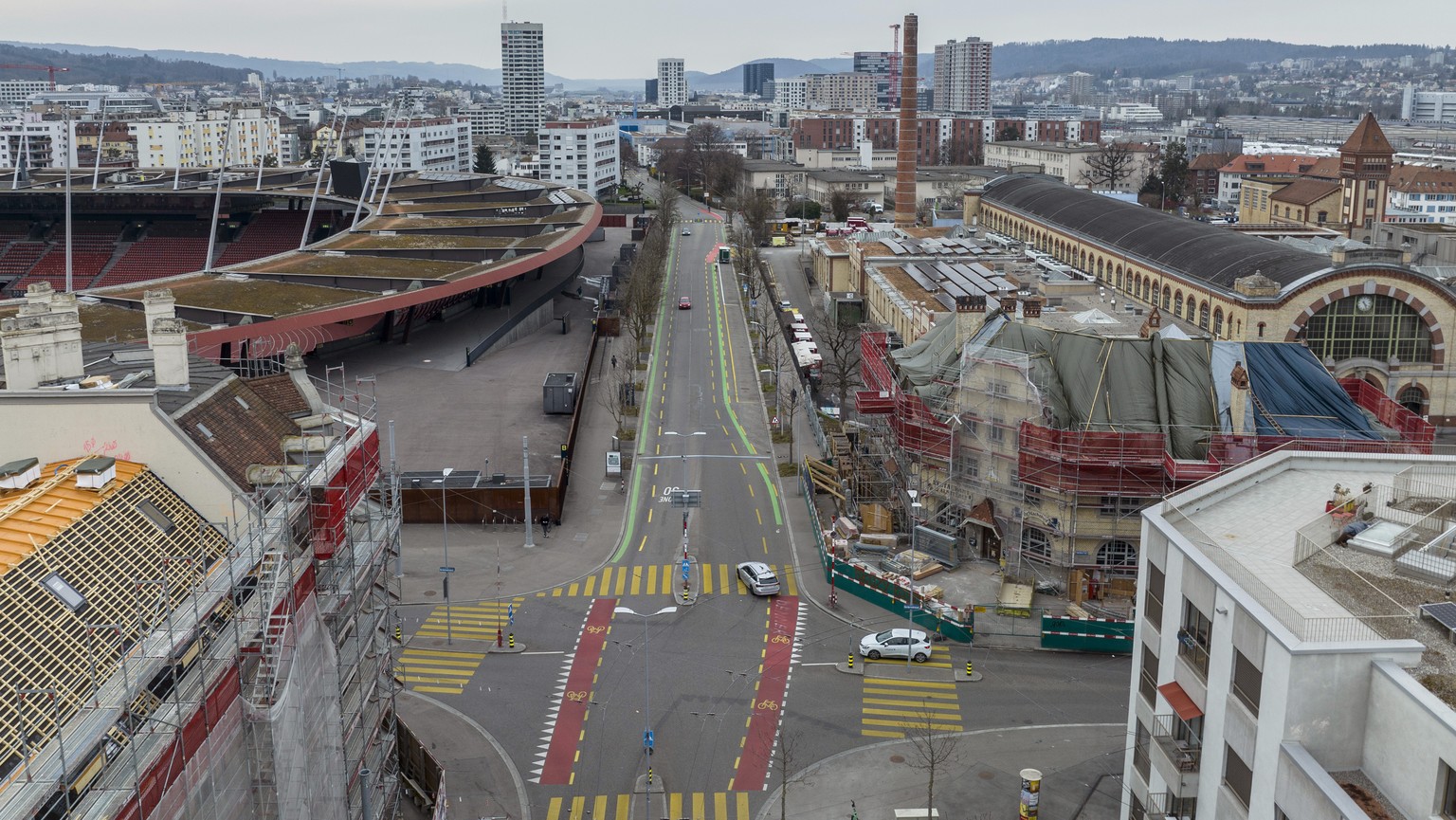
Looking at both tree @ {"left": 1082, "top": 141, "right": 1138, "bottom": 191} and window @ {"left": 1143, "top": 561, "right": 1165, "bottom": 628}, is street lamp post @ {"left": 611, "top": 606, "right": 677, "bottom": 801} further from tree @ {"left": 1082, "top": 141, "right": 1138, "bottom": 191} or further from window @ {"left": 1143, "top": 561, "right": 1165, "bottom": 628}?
tree @ {"left": 1082, "top": 141, "right": 1138, "bottom": 191}

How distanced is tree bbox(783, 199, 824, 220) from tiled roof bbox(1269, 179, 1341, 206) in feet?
191

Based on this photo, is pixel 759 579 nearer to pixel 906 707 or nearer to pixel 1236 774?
pixel 906 707

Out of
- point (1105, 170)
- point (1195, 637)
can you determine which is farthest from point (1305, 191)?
point (1195, 637)

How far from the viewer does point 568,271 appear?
12369cm

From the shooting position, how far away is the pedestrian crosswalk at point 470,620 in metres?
47.4

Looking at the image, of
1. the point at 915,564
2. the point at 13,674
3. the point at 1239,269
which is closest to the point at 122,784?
the point at 13,674

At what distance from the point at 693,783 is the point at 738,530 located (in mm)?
21618

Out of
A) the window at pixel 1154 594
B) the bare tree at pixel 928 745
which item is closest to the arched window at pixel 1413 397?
the bare tree at pixel 928 745

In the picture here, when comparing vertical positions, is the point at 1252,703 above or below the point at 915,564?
above

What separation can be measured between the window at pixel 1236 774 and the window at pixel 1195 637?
5.87 ft

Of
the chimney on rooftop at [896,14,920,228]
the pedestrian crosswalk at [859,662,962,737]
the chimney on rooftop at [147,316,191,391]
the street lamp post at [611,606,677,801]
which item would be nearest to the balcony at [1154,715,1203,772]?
the pedestrian crosswalk at [859,662,962,737]

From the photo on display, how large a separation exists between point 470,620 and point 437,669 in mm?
4235

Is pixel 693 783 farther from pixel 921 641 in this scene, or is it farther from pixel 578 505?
pixel 578 505

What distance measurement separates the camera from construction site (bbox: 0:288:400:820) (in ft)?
66.9
